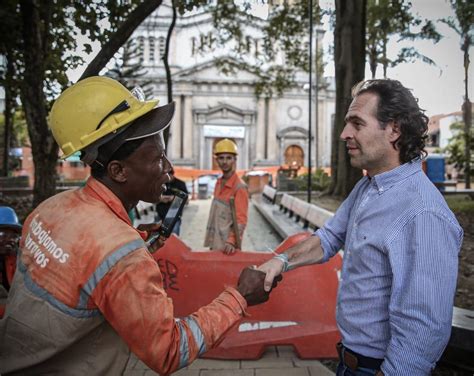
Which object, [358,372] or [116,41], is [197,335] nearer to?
[358,372]

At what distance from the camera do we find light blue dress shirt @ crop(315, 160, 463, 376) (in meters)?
1.60

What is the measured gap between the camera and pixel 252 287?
1898 mm

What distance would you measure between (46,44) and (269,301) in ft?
23.3

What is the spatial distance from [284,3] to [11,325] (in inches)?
591

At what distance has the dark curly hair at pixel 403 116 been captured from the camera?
1870 mm

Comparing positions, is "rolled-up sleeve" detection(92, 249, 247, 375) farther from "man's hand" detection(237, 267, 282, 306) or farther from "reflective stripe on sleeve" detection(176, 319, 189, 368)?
"man's hand" detection(237, 267, 282, 306)

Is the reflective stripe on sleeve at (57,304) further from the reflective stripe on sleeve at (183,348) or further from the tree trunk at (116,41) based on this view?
the tree trunk at (116,41)

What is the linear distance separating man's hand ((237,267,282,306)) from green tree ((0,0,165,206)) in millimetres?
6451

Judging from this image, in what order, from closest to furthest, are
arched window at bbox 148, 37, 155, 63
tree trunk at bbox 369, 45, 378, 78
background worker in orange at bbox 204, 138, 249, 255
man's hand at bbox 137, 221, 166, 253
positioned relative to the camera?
man's hand at bbox 137, 221, 166, 253
background worker in orange at bbox 204, 138, 249, 255
tree trunk at bbox 369, 45, 378, 78
arched window at bbox 148, 37, 155, 63

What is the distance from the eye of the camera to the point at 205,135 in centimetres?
4612

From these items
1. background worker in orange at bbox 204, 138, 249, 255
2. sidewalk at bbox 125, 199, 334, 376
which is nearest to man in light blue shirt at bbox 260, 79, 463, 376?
sidewalk at bbox 125, 199, 334, 376

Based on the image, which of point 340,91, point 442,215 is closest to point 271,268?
point 442,215

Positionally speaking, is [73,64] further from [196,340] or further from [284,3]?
[284,3]

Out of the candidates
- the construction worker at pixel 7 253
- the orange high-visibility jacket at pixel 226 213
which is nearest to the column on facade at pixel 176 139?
the orange high-visibility jacket at pixel 226 213
